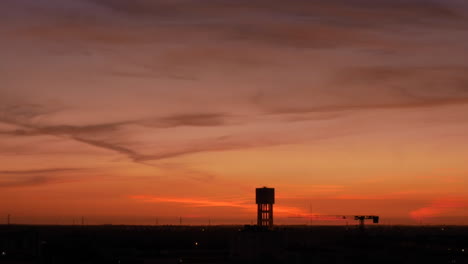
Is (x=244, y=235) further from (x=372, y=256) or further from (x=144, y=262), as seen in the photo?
(x=372, y=256)

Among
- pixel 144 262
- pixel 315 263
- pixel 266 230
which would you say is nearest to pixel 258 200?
pixel 266 230

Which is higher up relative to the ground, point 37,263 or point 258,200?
point 258,200

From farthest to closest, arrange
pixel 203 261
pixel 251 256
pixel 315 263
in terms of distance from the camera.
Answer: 1. pixel 203 261
2. pixel 315 263
3. pixel 251 256

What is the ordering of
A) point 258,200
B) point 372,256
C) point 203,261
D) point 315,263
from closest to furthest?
point 258,200 < point 315,263 < point 203,261 < point 372,256

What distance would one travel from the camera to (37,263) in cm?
8731

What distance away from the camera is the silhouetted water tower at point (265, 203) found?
86.6 m

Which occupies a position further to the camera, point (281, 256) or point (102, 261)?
point (102, 261)

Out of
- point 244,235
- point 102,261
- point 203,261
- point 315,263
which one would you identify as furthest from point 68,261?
point 315,263

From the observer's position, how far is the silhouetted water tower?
86562 millimetres

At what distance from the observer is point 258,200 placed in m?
86.6

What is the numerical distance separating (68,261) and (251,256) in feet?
104

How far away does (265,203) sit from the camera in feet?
285

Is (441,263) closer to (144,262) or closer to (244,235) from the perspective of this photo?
(244,235)

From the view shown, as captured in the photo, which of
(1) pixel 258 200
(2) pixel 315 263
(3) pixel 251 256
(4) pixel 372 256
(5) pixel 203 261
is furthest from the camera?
(4) pixel 372 256
